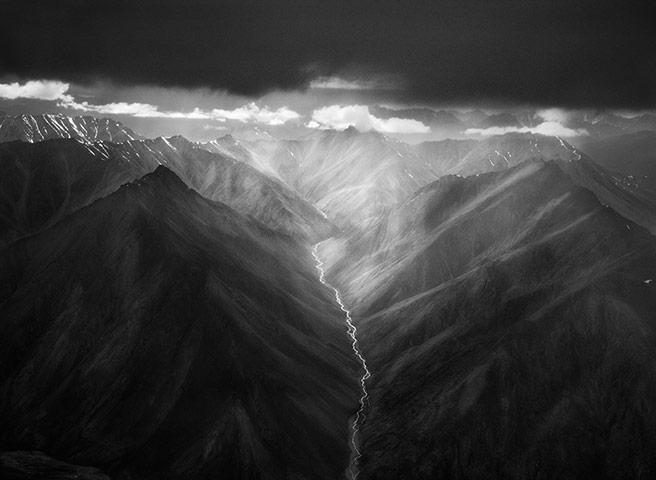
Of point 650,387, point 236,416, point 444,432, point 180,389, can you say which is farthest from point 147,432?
point 650,387

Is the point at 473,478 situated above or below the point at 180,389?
below

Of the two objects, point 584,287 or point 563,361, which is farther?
point 584,287

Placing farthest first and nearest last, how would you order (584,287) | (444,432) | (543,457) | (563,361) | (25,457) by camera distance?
(584,287)
(563,361)
(444,432)
(543,457)
(25,457)

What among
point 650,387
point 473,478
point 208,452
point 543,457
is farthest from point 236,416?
point 650,387

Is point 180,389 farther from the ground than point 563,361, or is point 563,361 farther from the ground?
point 180,389

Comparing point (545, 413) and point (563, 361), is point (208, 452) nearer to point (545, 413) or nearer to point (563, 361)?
point (545, 413)

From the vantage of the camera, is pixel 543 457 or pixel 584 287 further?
pixel 584 287

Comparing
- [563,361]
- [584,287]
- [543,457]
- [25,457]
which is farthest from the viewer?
[584,287]

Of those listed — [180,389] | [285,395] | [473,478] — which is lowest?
[473,478]

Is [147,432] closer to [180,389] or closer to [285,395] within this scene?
[180,389]
